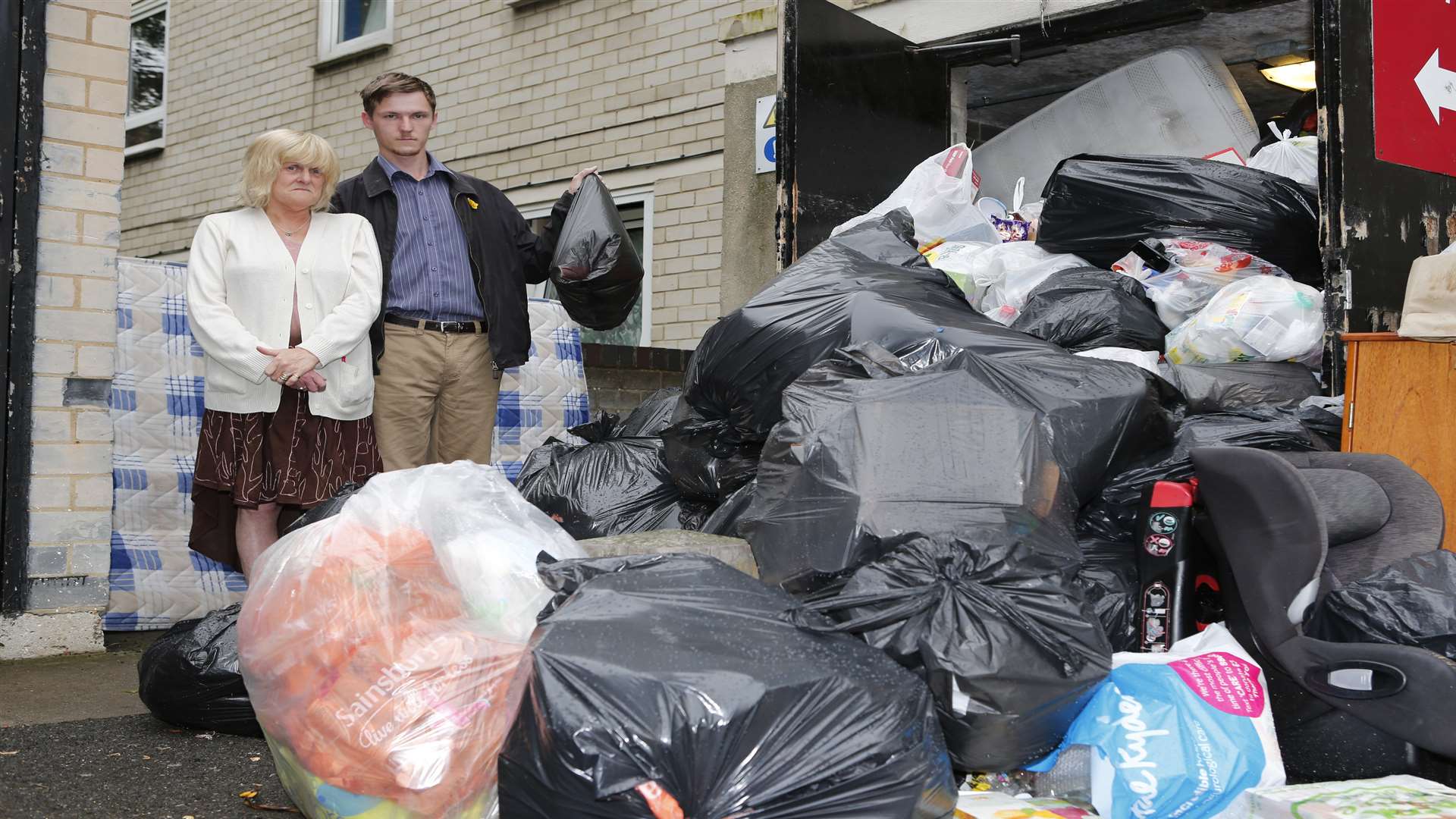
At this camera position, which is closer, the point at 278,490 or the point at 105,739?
the point at 105,739

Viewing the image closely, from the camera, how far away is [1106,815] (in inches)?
79.1

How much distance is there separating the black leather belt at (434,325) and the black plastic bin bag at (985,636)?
1.78m

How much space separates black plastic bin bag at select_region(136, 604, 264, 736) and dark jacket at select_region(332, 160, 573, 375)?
94 centimetres

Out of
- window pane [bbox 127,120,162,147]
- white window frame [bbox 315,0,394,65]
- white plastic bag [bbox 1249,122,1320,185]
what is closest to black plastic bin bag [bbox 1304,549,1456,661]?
white plastic bag [bbox 1249,122,1320,185]

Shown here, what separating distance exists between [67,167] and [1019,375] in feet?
9.60

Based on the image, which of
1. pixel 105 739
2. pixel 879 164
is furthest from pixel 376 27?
pixel 105 739

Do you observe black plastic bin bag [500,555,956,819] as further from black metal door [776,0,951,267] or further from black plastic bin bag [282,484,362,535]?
black metal door [776,0,951,267]

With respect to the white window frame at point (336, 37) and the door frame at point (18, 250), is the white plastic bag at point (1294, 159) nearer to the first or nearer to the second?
the door frame at point (18, 250)

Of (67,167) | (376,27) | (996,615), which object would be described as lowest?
(996,615)

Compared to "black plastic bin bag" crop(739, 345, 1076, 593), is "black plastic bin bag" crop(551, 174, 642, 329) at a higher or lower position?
higher

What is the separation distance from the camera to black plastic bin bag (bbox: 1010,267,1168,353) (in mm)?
3408

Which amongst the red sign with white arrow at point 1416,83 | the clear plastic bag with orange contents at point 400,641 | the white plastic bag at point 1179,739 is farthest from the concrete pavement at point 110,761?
the red sign with white arrow at point 1416,83

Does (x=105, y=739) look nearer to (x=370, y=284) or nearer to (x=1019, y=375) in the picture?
(x=370, y=284)

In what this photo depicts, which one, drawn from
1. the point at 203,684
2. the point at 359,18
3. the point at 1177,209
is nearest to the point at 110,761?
the point at 203,684
